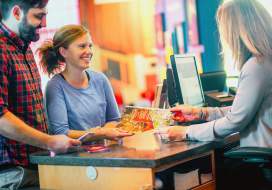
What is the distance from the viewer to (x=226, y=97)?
3.48m

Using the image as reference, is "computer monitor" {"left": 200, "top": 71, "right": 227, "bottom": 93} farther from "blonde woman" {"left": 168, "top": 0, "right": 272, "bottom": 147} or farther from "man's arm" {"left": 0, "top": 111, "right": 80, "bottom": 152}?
"man's arm" {"left": 0, "top": 111, "right": 80, "bottom": 152}

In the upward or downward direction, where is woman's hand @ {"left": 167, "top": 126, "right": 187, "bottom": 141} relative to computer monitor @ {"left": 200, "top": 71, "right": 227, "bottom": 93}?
downward

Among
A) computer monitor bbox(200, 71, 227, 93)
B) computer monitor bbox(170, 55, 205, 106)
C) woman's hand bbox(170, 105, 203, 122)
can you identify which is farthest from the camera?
computer monitor bbox(200, 71, 227, 93)

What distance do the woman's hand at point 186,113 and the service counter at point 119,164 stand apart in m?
0.26

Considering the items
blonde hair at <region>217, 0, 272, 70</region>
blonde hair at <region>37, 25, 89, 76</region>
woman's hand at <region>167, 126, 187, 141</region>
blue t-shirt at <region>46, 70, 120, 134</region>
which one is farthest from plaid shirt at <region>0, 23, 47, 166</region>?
blonde hair at <region>217, 0, 272, 70</region>

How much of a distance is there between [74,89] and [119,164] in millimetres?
838

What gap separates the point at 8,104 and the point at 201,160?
1.00 m

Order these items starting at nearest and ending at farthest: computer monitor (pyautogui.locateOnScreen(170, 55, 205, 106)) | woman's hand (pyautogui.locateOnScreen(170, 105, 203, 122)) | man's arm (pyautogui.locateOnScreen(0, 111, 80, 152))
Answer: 1. man's arm (pyautogui.locateOnScreen(0, 111, 80, 152))
2. woman's hand (pyautogui.locateOnScreen(170, 105, 203, 122))
3. computer monitor (pyautogui.locateOnScreen(170, 55, 205, 106))

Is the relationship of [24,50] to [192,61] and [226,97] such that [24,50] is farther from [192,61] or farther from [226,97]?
[226,97]

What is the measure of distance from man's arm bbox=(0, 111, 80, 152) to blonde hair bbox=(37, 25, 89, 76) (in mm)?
680

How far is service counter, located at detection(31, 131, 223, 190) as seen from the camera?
2.07 m

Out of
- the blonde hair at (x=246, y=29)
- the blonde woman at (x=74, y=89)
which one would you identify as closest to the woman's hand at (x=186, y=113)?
the blonde woman at (x=74, y=89)

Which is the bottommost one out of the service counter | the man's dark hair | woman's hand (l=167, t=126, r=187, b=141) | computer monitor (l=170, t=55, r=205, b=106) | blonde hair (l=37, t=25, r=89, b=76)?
the service counter

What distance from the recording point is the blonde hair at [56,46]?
292cm
